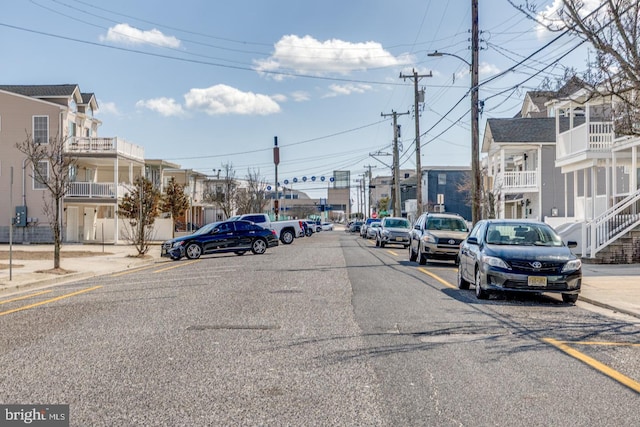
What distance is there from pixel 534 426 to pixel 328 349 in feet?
10.7

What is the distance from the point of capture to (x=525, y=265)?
1279cm

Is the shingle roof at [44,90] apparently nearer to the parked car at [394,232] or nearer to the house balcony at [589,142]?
the parked car at [394,232]

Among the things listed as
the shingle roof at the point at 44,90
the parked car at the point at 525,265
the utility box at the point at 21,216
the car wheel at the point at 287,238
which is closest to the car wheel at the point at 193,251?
the car wheel at the point at 287,238

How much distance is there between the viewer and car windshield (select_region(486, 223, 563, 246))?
1401cm

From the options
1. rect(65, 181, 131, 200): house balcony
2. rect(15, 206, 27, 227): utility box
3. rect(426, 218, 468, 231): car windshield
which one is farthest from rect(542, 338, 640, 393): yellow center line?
rect(15, 206, 27, 227): utility box

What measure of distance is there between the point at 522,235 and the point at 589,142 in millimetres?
14335

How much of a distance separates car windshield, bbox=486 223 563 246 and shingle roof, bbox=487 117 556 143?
28822mm

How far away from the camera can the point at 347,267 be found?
21094mm

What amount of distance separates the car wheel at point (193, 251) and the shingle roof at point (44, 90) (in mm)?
20185

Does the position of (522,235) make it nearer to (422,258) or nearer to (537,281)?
(537,281)

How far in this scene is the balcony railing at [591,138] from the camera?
26.6 metres

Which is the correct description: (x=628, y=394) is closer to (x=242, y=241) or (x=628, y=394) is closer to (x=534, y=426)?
(x=534, y=426)

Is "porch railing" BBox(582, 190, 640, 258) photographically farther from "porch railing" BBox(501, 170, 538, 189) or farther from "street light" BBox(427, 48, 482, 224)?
"porch railing" BBox(501, 170, 538, 189)

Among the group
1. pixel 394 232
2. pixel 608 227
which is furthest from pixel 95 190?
pixel 608 227
